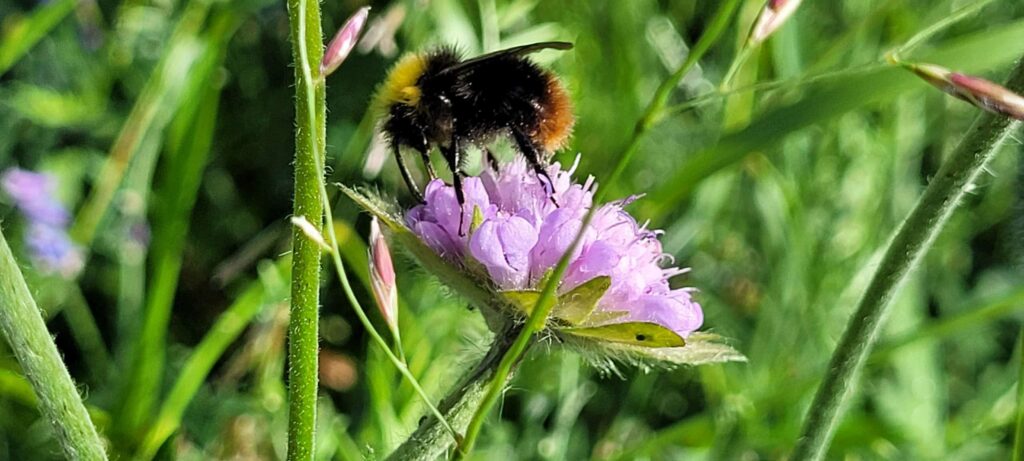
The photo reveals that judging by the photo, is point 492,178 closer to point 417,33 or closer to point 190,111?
point 190,111

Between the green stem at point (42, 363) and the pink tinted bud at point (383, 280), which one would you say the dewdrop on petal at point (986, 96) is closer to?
the pink tinted bud at point (383, 280)

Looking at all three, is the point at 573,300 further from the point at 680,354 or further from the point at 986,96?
the point at 986,96

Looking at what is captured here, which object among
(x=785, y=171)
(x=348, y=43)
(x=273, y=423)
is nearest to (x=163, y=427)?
(x=273, y=423)

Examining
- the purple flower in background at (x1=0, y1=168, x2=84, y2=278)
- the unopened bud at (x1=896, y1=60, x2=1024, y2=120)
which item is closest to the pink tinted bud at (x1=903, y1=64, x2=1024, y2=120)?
the unopened bud at (x1=896, y1=60, x2=1024, y2=120)

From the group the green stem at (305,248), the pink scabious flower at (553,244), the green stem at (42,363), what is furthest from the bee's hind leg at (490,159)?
the green stem at (42,363)

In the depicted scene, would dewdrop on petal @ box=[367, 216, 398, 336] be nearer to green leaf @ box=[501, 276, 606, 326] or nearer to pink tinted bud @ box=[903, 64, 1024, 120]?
green leaf @ box=[501, 276, 606, 326]

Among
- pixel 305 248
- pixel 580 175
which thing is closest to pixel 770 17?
pixel 305 248
